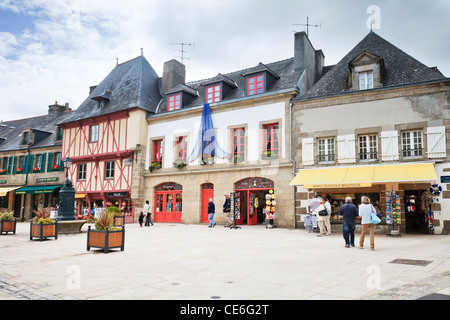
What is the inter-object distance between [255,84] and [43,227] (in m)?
11.4

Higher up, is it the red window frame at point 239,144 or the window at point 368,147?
the red window frame at point 239,144

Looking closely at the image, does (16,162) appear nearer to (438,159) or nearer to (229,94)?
(229,94)

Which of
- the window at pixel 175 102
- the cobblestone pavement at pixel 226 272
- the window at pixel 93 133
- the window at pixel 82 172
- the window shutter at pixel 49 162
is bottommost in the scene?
the cobblestone pavement at pixel 226 272

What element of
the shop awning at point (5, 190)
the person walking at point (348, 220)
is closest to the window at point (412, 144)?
the person walking at point (348, 220)

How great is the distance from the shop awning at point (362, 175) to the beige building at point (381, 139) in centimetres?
3

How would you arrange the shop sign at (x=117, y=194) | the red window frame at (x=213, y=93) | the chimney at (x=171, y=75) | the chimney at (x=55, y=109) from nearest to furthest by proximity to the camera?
the red window frame at (x=213, y=93) → the shop sign at (x=117, y=194) → the chimney at (x=171, y=75) → the chimney at (x=55, y=109)

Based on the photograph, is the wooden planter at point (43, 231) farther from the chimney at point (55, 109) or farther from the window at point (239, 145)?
the chimney at point (55, 109)

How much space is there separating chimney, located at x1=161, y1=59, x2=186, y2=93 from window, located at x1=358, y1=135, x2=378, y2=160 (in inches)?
491

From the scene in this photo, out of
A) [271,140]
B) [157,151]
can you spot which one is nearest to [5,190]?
[157,151]

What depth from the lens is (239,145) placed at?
18.2 metres

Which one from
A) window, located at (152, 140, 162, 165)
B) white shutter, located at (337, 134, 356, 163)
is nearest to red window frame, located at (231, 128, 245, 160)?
white shutter, located at (337, 134, 356, 163)

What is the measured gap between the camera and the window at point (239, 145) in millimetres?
18016

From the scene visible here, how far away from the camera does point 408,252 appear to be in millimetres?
8406
